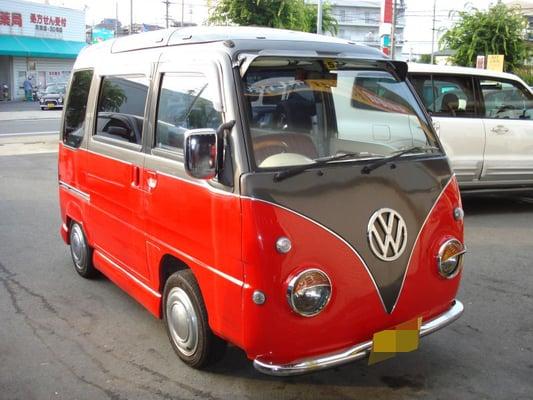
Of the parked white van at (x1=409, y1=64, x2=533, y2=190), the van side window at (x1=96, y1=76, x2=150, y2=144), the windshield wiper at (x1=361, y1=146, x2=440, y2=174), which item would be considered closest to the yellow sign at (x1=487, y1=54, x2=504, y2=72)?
the parked white van at (x1=409, y1=64, x2=533, y2=190)

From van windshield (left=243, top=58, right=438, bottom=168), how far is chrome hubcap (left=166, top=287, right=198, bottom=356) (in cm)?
105

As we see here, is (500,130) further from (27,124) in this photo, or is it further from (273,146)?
(27,124)

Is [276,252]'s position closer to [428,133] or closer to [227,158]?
[227,158]

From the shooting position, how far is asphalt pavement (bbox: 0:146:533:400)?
3.41 metres

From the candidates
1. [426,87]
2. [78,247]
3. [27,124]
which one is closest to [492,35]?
[426,87]

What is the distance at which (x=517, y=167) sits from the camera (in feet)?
25.9

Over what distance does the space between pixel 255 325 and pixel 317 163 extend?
3.01 feet

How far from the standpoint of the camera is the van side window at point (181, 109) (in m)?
3.30

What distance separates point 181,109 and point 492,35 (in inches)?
830

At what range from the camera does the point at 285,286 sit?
2.87 metres

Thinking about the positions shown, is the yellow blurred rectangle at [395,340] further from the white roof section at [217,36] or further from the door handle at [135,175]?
the door handle at [135,175]

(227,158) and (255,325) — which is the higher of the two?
(227,158)

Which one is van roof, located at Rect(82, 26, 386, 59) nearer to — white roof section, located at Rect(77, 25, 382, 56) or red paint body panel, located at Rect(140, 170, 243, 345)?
white roof section, located at Rect(77, 25, 382, 56)

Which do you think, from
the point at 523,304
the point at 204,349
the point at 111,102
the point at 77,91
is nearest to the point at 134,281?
the point at 204,349
